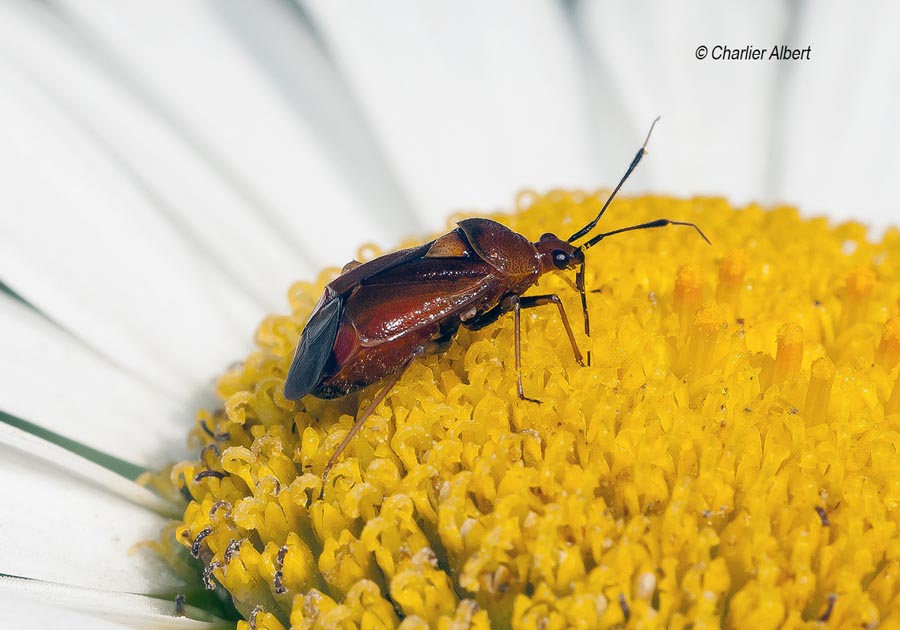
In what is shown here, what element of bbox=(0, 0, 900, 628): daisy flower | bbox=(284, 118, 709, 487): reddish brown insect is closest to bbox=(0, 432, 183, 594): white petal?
bbox=(0, 0, 900, 628): daisy flower

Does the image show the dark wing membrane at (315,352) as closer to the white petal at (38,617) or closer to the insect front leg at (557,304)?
the insect front leg at (557,304)

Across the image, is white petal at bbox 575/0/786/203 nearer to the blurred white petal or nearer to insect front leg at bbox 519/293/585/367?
the blurred white petal

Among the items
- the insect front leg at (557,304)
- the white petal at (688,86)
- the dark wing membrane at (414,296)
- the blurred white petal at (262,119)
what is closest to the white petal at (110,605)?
the dark wing membrane at (414,296)

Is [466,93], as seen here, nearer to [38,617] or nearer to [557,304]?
[557,304]

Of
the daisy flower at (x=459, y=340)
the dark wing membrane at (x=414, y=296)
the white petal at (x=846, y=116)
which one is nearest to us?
the daisy flower at (x=459, y=340)

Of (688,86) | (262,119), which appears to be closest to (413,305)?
(262,119)

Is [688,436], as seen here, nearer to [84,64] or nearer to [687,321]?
[687,321]
